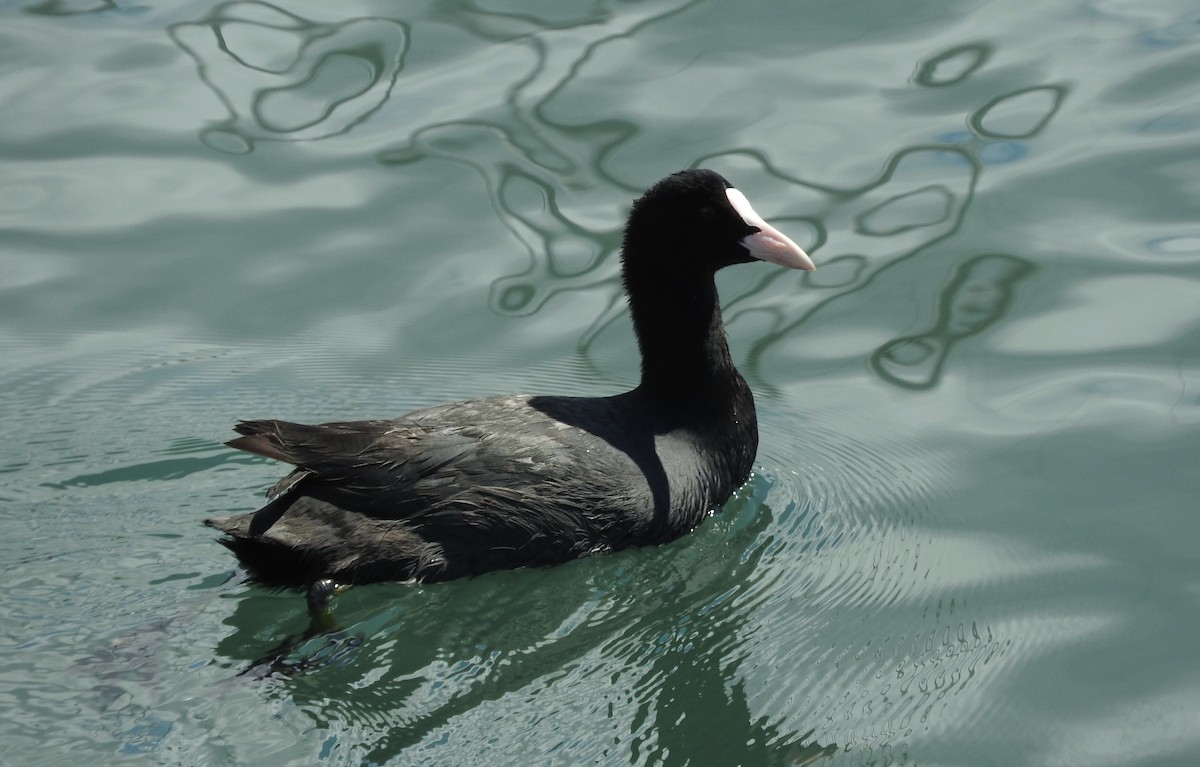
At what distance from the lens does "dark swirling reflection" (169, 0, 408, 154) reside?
726 cm

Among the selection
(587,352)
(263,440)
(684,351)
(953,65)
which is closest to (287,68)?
(587,352)

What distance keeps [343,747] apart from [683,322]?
1990 mm

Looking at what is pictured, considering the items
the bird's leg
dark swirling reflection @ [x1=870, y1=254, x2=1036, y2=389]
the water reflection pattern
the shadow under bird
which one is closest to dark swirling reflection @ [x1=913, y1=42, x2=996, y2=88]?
the water reflection pattern

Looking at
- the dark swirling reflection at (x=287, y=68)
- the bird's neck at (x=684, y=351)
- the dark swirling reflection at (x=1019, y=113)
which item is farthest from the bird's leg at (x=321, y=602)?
the dark swirling reflection at (x=1019, y=113)

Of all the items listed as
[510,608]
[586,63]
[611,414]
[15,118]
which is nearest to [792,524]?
[611,414]

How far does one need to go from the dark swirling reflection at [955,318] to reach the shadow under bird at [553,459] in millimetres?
797

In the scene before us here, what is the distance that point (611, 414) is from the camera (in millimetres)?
4918

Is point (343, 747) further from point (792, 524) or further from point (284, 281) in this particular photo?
point (284, 281)

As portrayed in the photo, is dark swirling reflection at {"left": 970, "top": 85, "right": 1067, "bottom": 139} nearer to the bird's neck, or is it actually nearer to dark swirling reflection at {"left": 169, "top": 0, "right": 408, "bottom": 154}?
the bird's neck

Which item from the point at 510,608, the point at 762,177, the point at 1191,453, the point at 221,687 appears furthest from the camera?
the point at 762,177

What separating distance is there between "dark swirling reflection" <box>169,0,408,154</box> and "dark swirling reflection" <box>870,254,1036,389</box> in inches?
117

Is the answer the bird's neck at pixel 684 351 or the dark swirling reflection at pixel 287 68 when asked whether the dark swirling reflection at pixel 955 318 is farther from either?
the dark swirling reflection at pixel 287 68

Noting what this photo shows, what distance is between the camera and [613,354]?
591cm

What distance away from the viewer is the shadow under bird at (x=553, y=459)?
14.3 feet
